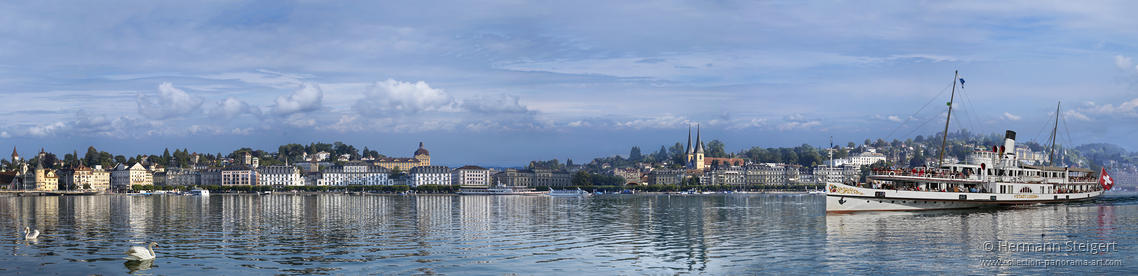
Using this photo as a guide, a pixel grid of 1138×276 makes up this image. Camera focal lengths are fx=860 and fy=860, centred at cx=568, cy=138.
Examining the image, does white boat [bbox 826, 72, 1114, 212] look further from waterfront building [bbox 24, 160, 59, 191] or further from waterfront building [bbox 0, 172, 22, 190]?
waterfront building [bbox 0, 172, 22, 190]

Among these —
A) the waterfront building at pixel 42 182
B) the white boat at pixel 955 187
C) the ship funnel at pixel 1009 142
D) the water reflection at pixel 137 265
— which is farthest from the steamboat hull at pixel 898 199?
the waterfront building at pixel 42 182

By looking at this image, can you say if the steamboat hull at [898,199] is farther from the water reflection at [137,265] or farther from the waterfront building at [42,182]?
the waterfront building at [42,182]

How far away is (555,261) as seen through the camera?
2616 centimetres

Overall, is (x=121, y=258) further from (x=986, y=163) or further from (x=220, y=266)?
(x=986, y=163)

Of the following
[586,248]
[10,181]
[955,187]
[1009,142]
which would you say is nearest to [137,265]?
[586,248]

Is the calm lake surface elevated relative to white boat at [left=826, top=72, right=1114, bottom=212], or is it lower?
lower

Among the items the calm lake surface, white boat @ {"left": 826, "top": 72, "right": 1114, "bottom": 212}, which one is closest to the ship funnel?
white boat @ {"left": 826, "top": 72, "right": 1114, "bottom": 212}

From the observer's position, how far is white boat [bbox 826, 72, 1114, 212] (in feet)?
174

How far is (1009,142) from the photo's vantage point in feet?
203

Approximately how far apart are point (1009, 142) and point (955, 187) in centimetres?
896

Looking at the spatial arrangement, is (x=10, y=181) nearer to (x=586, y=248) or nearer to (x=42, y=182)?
(x=42, y=182)

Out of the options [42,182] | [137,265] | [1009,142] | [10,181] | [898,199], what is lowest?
[42,182]

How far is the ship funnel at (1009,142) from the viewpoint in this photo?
60903mm

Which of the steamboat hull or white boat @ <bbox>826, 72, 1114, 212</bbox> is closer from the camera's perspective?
the steamboat hull
